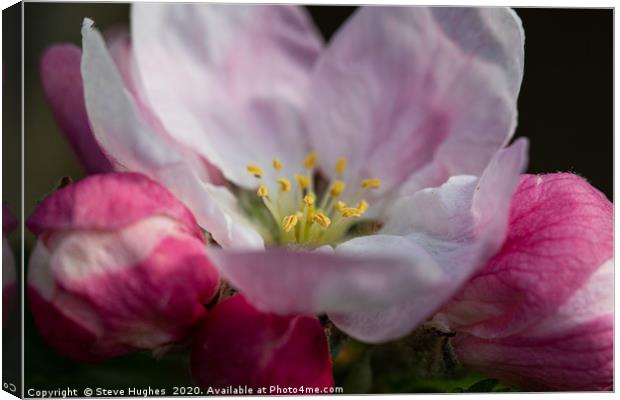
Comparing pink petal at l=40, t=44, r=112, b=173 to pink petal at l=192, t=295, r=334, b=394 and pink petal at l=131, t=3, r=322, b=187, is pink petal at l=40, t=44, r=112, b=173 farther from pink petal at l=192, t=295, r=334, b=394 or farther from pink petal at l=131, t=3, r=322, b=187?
pink petal at l=192, t=295, r=334, b=394

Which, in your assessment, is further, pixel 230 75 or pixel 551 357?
pixel 230 75

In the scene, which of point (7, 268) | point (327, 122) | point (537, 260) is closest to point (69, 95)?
point (7, 268)

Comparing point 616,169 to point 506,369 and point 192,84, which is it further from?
point 192,84

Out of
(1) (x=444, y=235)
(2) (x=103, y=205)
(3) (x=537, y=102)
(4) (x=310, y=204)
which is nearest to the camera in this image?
(2) (x=103, y=205)

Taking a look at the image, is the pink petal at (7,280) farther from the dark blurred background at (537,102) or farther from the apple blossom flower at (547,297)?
the apple blossom flower at (547,297)

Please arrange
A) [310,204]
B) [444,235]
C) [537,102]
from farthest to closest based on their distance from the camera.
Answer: [537,102] < [310,204] < [444,235]

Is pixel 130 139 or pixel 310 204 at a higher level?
Result: pixel 130 139

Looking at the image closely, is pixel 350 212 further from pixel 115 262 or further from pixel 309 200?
pixel 115 262

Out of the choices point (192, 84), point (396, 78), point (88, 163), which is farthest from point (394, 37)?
point (88, 163)
